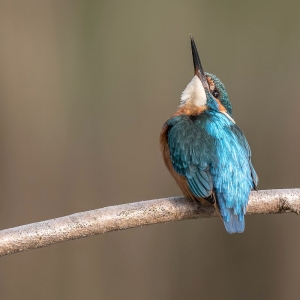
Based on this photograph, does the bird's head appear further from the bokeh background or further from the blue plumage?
the bokeh background

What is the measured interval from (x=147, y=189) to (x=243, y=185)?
4.21 feet

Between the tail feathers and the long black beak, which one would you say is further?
the long black beak

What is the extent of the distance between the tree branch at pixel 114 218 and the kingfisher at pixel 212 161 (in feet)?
0.19

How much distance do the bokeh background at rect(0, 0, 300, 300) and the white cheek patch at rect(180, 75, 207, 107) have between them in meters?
0.88

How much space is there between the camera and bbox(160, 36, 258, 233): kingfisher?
169cm

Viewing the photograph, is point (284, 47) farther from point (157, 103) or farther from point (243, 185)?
point (243, 185)

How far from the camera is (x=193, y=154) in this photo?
70.5 inches

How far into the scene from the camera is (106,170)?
2.95 metres

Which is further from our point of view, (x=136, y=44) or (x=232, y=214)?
(x=136, y=44)

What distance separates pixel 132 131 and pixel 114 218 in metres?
1.47

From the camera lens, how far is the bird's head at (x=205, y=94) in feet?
6.77

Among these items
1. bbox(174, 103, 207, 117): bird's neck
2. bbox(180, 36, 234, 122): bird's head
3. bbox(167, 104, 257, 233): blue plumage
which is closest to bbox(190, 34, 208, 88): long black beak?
bbox(180, 36, 234, 122): bird's head

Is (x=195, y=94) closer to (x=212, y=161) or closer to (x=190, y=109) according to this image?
(x=190, y=109)

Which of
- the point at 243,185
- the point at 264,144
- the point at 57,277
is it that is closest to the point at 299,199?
the point at 243,185
